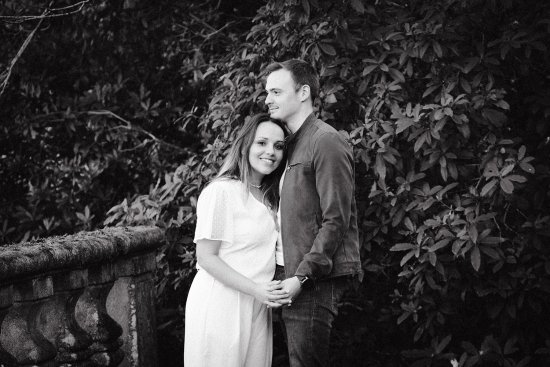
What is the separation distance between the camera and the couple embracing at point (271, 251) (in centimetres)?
343

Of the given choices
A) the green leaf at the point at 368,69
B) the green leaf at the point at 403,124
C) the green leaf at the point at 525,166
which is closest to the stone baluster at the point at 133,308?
the green leaf at the point at 403,124

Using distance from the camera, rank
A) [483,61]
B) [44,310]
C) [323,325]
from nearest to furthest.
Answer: [44,310] → [323,325] → [483,61]

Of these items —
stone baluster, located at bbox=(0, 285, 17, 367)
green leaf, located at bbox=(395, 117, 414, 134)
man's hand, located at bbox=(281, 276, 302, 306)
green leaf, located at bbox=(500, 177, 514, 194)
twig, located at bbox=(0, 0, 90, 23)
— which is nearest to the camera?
stone baluster, located at bbox=(0, 285, 17, 367)

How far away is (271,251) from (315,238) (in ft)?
0.81

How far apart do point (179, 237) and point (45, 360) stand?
266cm

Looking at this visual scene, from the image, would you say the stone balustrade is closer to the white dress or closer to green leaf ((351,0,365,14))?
the white dress

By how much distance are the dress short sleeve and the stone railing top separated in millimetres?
412

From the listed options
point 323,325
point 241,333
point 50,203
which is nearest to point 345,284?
point 323,325

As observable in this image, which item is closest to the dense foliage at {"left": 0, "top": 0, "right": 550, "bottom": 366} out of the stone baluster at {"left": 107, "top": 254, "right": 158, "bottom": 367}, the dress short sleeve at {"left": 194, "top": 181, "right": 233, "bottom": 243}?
the stone baluster at {"left": 107, "top": 254, "right": 158, "bottom": 367}

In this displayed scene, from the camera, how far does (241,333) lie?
3.50m

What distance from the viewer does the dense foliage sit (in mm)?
4656

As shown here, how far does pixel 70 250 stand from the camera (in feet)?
10.0

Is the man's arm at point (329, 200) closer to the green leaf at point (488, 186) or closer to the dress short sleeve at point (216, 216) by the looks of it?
the dress short sleeve at point (216, 216)

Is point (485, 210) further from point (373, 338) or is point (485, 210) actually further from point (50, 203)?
point (50, 203)
